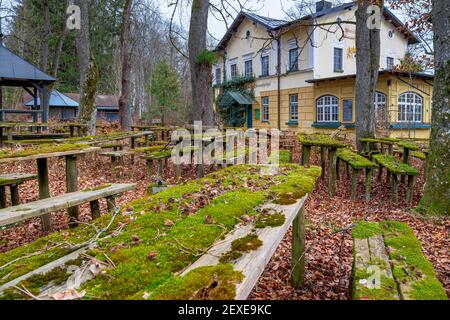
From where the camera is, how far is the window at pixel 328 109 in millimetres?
20797

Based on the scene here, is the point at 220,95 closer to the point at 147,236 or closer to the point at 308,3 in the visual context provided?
the point at 308,3

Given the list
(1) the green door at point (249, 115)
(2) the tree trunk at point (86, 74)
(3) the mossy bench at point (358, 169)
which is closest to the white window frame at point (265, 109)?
(1) the green door at point (249, 115)

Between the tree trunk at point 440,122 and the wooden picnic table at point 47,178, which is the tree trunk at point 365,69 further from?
the wooden picnic table at point 47,178

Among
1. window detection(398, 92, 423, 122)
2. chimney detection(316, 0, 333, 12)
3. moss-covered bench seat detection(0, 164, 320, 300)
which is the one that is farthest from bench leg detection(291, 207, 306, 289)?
chimney detection(316, 0, 333, 12)

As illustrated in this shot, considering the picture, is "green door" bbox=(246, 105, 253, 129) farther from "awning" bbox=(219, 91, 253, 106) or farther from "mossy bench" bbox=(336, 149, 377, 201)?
"mossy bench" bbox=(336, 149, 377, 201)

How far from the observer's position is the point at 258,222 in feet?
7.72

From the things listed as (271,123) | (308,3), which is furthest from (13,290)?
(271,123)

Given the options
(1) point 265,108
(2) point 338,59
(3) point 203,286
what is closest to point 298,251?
(3) point 203,286

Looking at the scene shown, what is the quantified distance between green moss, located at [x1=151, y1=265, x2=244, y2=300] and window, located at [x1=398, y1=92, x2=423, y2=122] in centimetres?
2009

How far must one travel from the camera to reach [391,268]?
2.46 m

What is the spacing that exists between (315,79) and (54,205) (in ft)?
62.2

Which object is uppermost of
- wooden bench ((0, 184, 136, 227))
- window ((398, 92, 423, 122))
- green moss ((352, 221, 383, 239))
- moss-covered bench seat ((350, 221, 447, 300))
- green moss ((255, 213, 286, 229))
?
window ((398, 92, 423, 122))

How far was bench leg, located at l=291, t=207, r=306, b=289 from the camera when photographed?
3.46 m

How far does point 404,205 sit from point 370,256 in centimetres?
475
